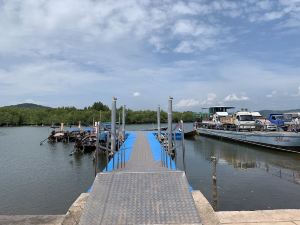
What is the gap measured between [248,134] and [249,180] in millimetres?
21567

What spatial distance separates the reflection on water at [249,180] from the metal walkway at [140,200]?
8.29 metres

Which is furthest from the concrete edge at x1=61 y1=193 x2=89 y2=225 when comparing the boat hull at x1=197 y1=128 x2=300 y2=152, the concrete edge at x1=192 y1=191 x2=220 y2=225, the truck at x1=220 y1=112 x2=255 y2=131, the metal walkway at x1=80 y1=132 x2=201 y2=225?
the truck at x1=220 y1=112 x2=255 y2=131

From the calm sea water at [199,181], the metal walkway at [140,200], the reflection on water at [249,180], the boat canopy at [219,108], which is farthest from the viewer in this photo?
the boat canopy at [219,108]

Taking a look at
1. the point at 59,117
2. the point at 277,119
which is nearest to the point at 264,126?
the point at 277,119

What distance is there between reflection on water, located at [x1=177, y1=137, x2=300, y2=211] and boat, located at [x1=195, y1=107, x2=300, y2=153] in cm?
125

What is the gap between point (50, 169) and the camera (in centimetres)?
2759

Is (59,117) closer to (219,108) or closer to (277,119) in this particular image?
(219,108)

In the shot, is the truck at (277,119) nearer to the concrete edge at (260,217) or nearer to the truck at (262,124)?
the truck at (262,124)

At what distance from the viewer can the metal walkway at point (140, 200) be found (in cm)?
614

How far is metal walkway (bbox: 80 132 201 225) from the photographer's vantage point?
20.1 ft

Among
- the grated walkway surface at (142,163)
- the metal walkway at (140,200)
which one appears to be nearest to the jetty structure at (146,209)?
the metal walkway at (140,200)

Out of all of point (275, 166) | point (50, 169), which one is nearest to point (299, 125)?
point (275, 166)

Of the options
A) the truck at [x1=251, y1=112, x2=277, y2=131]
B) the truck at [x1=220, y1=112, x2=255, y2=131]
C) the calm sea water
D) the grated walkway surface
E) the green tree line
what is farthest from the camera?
the green tree line

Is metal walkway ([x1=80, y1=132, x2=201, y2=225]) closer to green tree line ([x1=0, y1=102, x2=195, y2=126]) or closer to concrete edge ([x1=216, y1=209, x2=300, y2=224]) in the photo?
concrete edge ([x1=216, y1=209, x2=300, y2=224])
